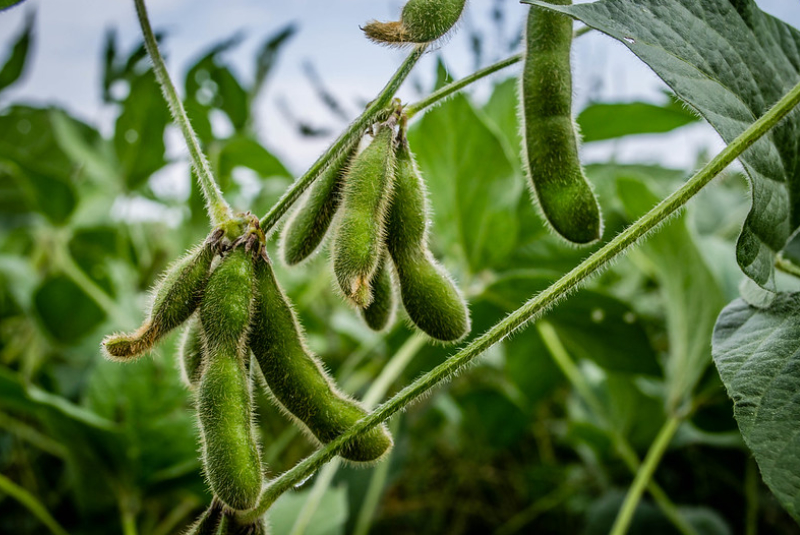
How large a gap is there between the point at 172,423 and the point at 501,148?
30.9 inches

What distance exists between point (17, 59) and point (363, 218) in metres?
1.63

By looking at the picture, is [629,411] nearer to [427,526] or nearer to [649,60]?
[427,526]

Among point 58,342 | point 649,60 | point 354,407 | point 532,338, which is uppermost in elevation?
point 58,342

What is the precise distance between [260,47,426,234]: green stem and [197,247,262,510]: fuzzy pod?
0.18 feet

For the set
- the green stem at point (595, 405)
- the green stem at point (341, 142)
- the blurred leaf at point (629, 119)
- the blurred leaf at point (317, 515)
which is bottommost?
the green stem at point (595, 405)

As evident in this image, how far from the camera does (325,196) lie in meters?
0.63

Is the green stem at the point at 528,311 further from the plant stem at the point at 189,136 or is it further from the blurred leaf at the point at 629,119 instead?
the blurred leaf at the point at 629,119

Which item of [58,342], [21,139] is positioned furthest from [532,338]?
[21,139]

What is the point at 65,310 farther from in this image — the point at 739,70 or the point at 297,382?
the point at 739,70

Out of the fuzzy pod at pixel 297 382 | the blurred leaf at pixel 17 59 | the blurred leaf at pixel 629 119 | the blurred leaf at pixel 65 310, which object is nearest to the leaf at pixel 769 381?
the fuzzy pod at pixel 297 382

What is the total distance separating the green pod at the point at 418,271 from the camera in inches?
24.4

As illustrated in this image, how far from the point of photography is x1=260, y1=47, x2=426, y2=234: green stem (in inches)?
23.3

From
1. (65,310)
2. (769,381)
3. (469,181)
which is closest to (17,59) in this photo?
(65,310)

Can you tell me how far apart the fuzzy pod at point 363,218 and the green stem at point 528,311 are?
9cm
